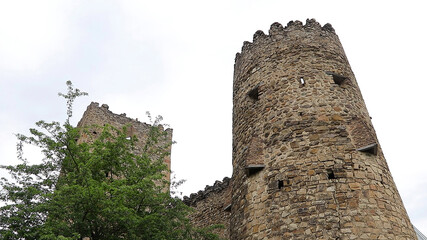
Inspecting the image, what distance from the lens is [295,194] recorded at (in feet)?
23.1

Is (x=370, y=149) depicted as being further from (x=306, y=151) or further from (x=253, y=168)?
(x=253, y=168)

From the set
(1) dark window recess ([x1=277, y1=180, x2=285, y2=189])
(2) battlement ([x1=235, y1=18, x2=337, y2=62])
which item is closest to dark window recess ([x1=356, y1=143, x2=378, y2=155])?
(1) dark window recess ([x1=277, y1=180, x2=285, y2=189])

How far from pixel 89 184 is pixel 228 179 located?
629 cm

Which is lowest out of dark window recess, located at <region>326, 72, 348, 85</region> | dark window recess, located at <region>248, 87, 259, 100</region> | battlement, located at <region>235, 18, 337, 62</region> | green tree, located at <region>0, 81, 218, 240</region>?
green tree, located at <region>0, 81, 218, 240</region>

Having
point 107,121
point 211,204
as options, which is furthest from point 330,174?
point 107,121

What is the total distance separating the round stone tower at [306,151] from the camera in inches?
262

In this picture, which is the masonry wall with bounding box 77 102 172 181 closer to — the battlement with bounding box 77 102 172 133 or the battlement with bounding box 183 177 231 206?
the battlement with bounding box 77 102 172 133

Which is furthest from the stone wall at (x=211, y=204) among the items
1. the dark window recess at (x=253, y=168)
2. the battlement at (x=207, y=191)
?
the dark window recess at (x=253, y=168)

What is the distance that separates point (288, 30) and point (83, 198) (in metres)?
6.48

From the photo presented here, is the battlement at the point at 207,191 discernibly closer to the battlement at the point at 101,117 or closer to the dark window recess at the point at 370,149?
the battlement at the point at 101,117

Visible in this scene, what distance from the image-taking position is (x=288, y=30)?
10.2 meters

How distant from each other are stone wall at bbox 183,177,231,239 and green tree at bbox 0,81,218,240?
11.0 ft

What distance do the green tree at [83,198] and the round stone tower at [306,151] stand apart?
1.83m

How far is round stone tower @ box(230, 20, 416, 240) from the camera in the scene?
6653 millimetres
